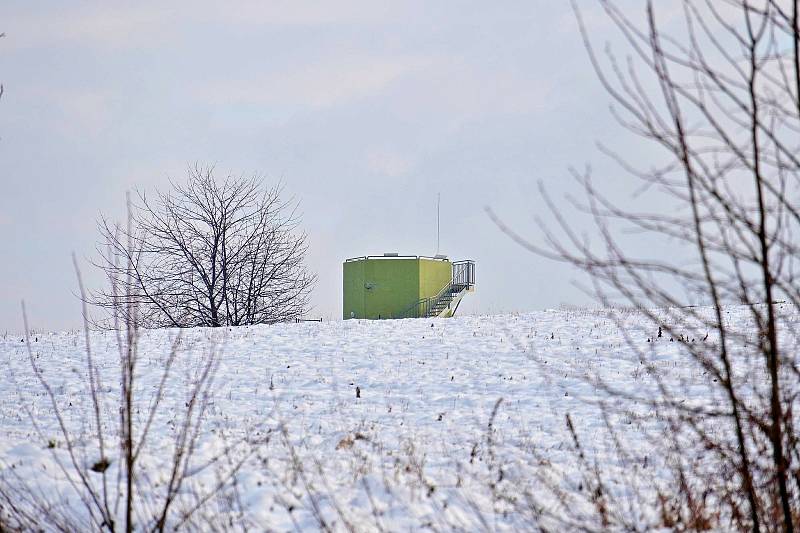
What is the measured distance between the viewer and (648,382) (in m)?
11.9

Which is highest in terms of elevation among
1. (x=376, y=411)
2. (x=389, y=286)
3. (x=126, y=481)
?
(x=389, y=286)

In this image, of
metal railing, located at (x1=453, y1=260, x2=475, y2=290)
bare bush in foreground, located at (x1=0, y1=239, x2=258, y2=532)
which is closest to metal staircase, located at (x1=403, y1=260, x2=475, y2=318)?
metal railing, located at (x1=453, y1=260, x2=475, y2=290)

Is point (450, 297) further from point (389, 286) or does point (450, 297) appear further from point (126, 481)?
point (126, 481)

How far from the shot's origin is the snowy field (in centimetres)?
636

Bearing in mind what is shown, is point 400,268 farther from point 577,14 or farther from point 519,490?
point 577,14

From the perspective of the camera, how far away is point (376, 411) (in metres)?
10.4

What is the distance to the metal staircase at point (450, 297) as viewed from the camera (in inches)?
1342

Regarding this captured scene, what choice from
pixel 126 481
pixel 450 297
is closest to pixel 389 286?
pixel 450 297

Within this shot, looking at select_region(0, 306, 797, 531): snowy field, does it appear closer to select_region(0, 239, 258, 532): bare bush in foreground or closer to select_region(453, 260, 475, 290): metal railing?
select_region(0, 239, 258, 532): bare bush in foreground

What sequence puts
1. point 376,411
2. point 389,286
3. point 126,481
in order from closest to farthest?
point 126,481, point 376,411, point 389,286

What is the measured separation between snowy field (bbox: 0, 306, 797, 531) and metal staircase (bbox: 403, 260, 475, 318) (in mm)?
14731

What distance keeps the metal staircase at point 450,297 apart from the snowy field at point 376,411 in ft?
48.3

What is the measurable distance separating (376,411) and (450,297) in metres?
25.0

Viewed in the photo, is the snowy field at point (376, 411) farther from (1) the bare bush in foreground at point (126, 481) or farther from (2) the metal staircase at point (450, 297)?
(2) the metal staircase at point (450, 297)
